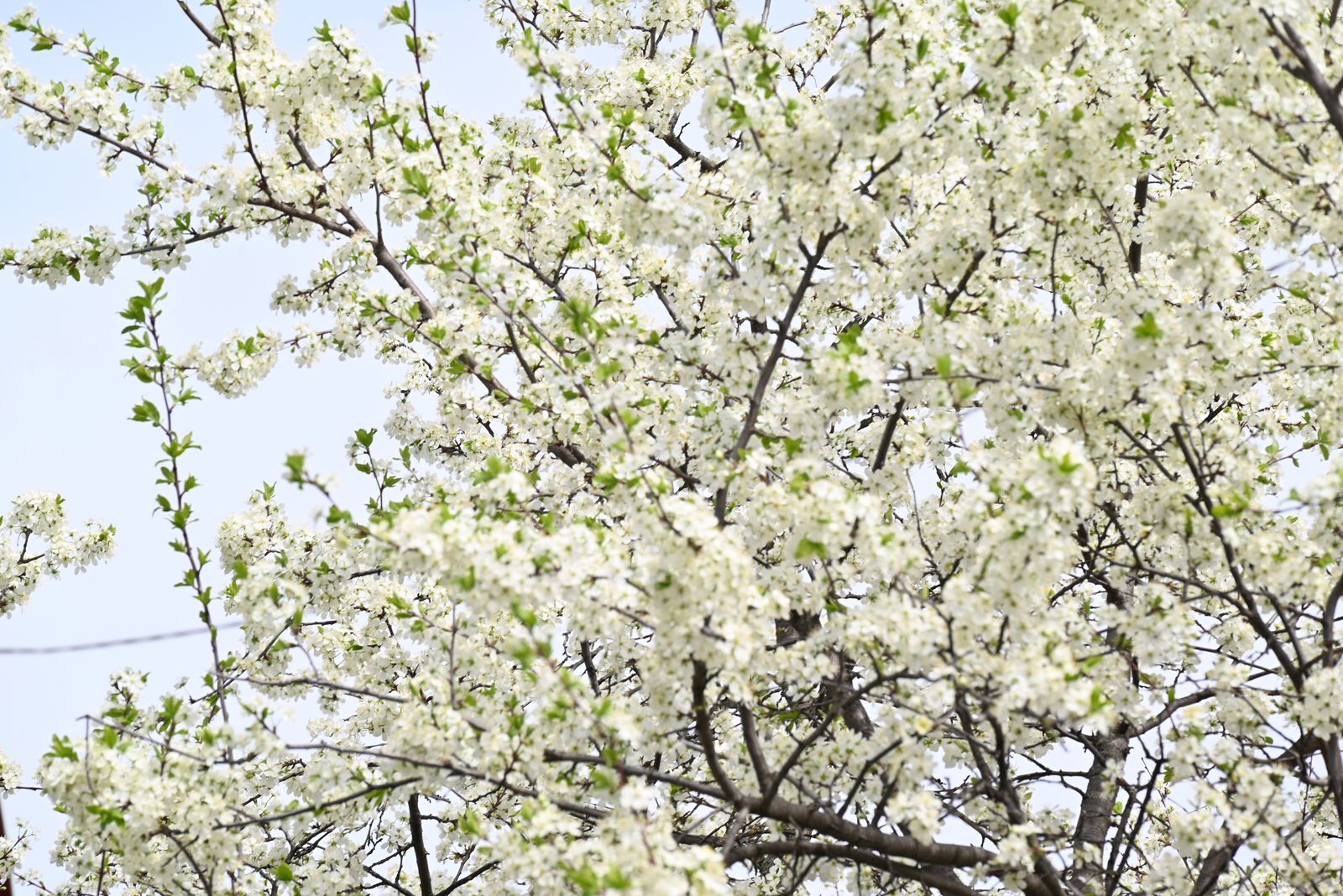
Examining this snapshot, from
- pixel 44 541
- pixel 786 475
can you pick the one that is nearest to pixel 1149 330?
pixel 786 475

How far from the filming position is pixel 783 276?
19.6ft

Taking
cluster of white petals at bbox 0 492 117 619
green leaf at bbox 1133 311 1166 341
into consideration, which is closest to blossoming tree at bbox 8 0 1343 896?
green leaf at bbox 1133 311 1166 341

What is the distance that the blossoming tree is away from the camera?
16.7 feet

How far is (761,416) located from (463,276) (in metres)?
1.84

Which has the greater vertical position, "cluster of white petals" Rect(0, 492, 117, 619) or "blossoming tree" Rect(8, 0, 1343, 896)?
"cluster of white petals" Rect(0, 492, 117, 619)

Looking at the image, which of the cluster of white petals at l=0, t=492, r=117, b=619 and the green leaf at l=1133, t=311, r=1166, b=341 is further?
the cluster of white petals at l=0, t=492, r=117, b=619

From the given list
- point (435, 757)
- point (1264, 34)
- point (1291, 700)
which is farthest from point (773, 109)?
point (1291, 700)

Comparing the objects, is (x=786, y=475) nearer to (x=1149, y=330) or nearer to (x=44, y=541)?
(x=1149, y=330)

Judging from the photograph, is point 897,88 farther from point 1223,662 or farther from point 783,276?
point 1223,662

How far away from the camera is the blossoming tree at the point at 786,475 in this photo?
5.09 m

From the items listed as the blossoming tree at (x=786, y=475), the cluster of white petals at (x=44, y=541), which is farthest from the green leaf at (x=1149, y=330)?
the cluster of white petals at (x=44, y=541)

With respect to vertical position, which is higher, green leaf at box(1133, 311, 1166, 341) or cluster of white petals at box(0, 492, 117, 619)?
cluster of white petals at box(0, 492, 117, 619)

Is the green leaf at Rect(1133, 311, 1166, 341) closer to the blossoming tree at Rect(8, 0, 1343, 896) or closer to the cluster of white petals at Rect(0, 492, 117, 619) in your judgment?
the blossoming tree at Rect(8, 0, 1343, 896)

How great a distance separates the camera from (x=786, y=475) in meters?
5.50
